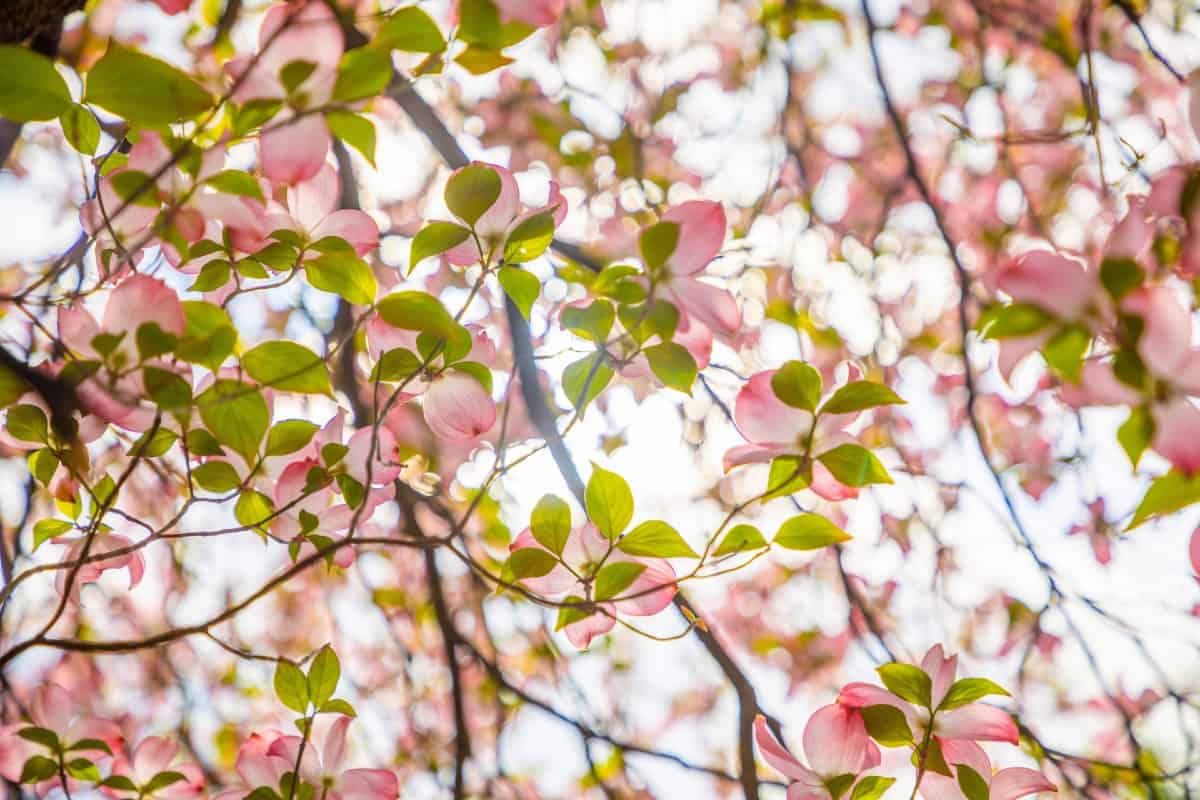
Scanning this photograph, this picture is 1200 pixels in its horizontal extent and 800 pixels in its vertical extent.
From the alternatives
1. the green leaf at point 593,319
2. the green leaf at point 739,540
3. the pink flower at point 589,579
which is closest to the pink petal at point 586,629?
the pink flower at point 589,579

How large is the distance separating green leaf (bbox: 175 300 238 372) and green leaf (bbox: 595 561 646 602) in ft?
0.93

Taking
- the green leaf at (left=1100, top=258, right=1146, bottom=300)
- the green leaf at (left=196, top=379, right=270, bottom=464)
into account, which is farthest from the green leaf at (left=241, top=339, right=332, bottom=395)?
the green leaf at (left=1100, top=258, right=1146, bottom=300)

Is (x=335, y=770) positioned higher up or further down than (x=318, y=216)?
further down

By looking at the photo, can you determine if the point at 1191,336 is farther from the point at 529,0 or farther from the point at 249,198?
the point at 249,198

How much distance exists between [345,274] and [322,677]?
1.01 ft

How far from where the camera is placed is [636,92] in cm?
207

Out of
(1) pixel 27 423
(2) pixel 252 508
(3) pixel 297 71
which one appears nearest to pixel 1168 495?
(3) pixel 297 71

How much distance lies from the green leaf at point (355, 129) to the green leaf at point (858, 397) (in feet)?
1.06

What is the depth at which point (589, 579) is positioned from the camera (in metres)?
0.63

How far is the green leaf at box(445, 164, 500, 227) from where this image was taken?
56 cm

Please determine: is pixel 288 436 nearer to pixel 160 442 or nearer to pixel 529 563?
pixel 160 442

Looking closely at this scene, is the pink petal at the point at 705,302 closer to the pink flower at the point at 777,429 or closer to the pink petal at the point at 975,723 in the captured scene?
the pink flower at the point at 777,429

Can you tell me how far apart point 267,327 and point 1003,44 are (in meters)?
1.98

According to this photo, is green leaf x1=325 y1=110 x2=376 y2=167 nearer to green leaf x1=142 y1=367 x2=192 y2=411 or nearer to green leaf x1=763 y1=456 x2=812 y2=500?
green leaf x1=142 y1=367 x2=192 y2=411
